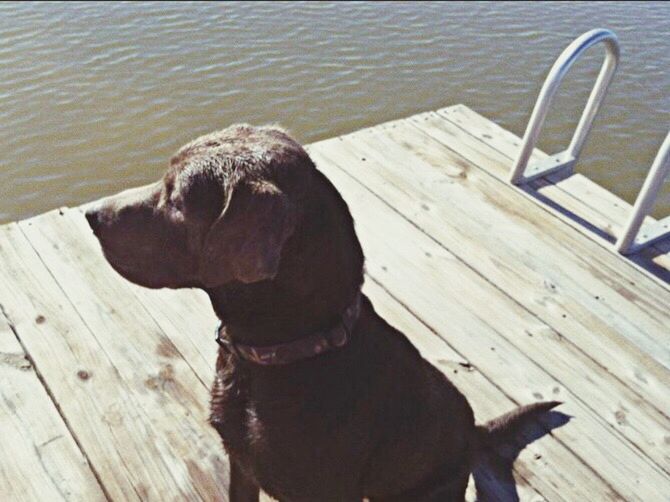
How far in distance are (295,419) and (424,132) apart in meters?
3.31

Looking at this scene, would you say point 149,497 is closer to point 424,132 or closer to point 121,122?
point 424,132

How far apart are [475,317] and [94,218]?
6.57 ft

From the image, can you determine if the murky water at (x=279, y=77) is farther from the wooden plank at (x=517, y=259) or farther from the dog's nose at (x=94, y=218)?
the dog's nose at (x=94, y=218)

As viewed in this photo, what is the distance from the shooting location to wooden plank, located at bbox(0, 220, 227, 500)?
2787 mm

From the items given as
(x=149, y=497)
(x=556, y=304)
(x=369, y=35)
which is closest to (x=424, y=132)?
(x=556, y=304)

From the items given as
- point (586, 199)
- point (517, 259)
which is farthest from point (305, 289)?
point (586, 199)

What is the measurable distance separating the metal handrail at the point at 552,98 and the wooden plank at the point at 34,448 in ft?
9.52

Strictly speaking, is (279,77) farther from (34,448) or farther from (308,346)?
(308,346)

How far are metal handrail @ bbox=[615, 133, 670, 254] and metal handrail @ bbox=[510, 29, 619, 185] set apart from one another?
60 cm

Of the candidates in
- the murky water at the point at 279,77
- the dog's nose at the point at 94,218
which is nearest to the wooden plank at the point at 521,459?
the dog's nose at the point at 94,218

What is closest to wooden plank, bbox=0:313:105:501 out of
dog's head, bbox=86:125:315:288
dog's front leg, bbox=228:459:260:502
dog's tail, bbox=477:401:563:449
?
dog's front leg, bbox=228:459:260:502

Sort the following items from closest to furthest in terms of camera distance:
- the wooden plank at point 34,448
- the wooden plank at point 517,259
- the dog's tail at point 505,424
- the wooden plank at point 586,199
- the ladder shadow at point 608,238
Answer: the wooden plank at point 34,448 < the dog's tail at point 505,424 < the wooden plank at point 517,259 < the ladder shadow at point 608,238 < the wooden plank at point 586,199

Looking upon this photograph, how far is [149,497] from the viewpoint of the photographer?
8.82ft

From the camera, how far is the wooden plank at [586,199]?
3963 millimetres
